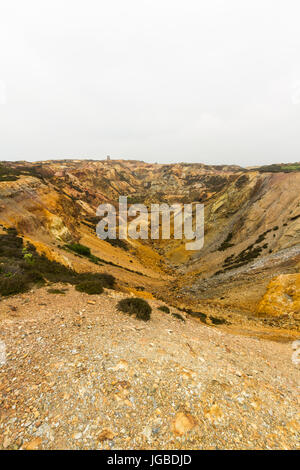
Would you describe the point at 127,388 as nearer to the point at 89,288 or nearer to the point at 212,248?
the point at 89,288

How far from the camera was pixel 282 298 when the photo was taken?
1603 centimetres

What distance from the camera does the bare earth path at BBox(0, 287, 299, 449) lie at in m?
4.06

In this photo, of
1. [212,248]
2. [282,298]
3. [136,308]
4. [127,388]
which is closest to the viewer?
[127,388]

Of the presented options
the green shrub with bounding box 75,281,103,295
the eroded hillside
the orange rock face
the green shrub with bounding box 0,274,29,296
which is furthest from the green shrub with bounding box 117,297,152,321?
the orange rock face

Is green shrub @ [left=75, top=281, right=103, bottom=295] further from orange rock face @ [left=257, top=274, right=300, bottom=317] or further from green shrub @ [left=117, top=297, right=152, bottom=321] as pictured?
orange rock face @ [left=257, top=274, right=300, bottom=317]

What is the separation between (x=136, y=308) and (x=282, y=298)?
42.5 feet

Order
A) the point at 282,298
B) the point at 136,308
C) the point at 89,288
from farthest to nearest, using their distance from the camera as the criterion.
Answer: the point at 282,298 → the point at 89,288 → the point at 136,308

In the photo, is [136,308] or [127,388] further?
[136,308]

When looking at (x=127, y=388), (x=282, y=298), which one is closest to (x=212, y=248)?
(x=282, y=298)

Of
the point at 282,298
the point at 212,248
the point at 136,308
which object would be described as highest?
the point at 136,308

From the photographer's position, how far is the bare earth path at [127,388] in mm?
4062

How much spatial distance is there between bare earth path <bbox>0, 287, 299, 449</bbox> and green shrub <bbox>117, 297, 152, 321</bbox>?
2.54ft

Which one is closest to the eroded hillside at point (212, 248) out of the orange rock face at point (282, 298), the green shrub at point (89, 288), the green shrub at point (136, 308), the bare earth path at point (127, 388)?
the orange rock face at point (282, 298)

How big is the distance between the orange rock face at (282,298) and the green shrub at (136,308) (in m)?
11.2
